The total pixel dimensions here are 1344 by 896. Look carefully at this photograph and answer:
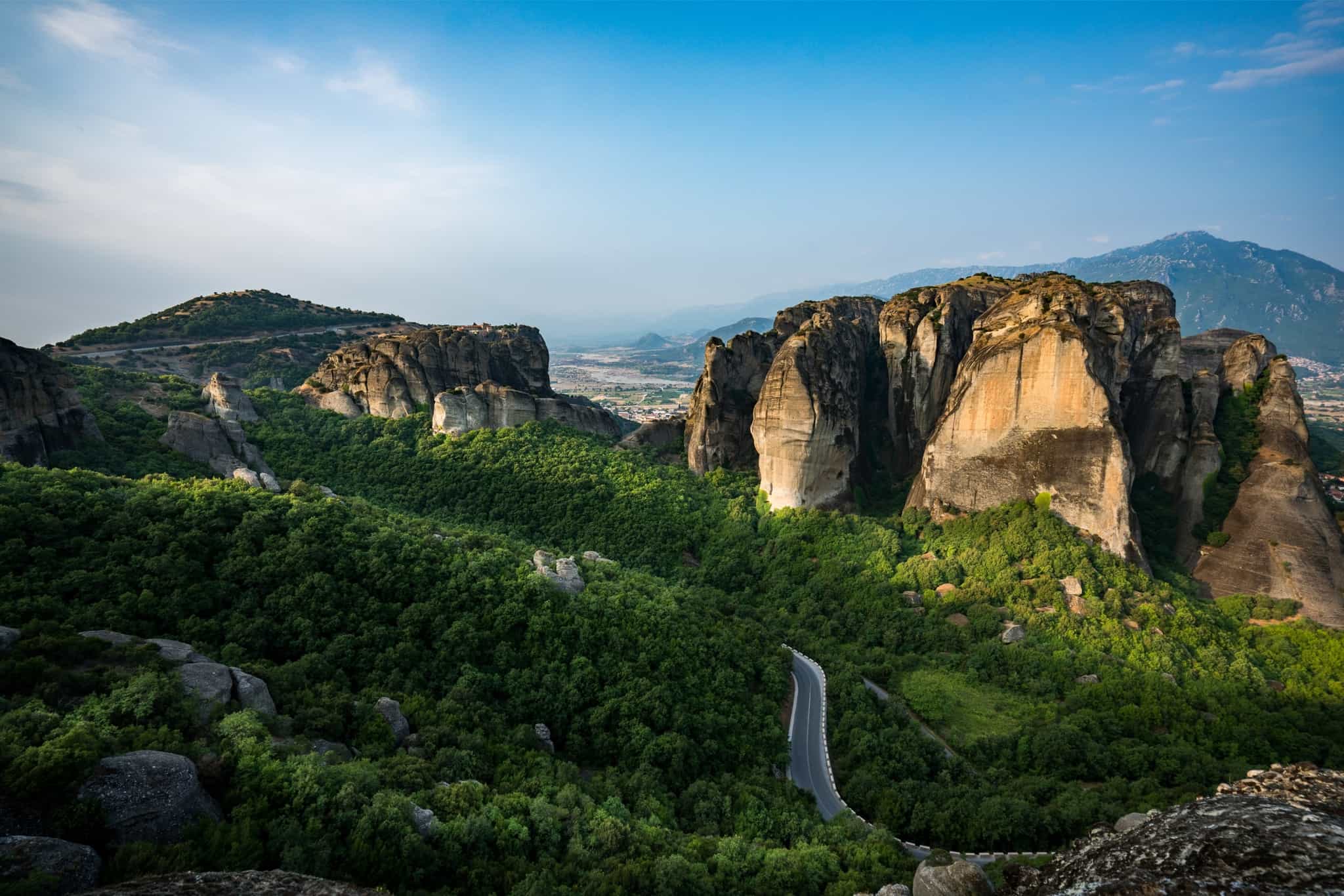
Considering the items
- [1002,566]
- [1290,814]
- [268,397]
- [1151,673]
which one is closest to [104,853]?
[1290,814]

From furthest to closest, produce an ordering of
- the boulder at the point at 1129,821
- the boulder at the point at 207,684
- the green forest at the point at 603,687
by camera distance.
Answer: the boulder at the point at 1129,821, the boulder at the point at 207,684, the green forest at the point at 603,687

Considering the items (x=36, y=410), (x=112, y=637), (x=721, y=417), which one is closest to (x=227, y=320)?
(x=36, y=410)

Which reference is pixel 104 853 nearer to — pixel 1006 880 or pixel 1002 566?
pixel 1006 880

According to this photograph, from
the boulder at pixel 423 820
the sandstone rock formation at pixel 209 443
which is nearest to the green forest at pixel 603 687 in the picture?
the boulder at pixel 423 820

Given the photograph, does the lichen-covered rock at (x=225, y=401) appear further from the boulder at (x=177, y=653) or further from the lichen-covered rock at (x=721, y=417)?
the lichen-covered rock at (x=721, y=417)

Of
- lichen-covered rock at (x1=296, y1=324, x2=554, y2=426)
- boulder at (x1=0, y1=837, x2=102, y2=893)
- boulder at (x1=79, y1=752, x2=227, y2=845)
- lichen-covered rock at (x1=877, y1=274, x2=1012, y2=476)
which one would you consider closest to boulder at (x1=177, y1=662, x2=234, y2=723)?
boulder at (x1=79, y1=752, x2=227, y2=845)
